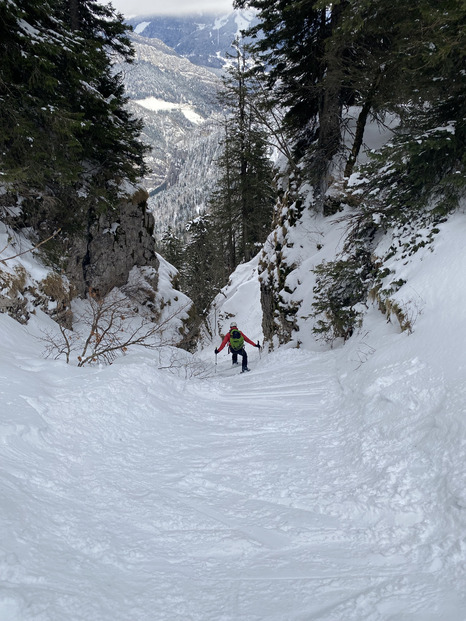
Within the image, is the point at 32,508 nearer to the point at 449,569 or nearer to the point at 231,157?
the point at 449,569

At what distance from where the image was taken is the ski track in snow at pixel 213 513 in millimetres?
1995

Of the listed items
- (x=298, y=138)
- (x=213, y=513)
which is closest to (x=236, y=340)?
(x=213, y=513)

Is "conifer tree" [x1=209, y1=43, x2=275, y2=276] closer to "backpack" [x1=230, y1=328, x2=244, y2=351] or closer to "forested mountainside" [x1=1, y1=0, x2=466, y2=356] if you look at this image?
"forested mountainside" [x1=1, y1=0, x2=466, y2=356]

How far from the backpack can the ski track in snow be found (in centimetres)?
688

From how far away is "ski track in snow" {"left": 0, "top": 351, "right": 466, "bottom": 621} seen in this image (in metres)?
2.00

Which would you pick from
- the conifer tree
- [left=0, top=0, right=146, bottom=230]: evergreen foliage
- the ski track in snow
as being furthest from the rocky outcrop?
the ski track in snow

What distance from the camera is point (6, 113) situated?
9688mm

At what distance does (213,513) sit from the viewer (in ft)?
9.74

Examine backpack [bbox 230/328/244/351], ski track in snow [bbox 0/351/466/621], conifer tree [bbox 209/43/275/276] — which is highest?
conifer tree [bbox 209/43/275/276]

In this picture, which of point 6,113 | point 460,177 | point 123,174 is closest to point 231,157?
point 123,174

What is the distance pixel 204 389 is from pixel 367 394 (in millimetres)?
3192

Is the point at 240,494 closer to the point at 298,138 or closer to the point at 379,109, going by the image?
the point at 379,109

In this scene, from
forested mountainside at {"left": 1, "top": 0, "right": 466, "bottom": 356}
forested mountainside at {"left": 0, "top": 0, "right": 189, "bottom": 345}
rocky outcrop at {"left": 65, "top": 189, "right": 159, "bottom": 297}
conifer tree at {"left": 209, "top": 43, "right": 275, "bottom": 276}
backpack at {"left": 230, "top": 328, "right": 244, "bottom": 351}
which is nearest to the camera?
forested mountainside at {"left": 1, "top": 0, "right": 466, "bottom": 356}

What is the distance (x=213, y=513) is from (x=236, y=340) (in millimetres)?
9156
